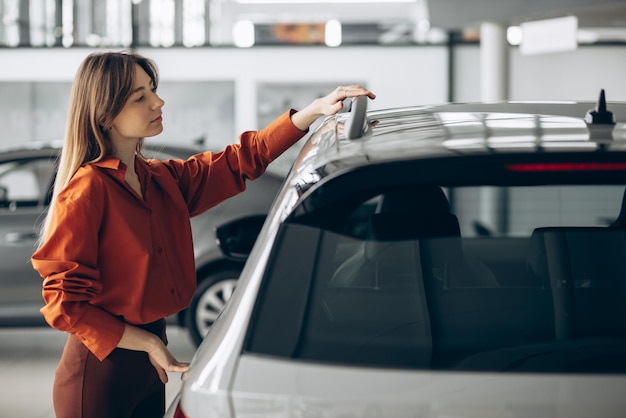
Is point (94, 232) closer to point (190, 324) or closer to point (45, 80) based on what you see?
point (190, 324)

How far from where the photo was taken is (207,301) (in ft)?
21.5

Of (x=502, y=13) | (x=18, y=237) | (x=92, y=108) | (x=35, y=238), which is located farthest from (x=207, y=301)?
(x=502, y=13)

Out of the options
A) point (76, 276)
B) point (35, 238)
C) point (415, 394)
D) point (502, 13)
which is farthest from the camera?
point (502, 13)

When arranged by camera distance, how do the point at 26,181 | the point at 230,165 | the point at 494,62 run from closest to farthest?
the point at 230,165
the point at 26,181
the point at 494,62

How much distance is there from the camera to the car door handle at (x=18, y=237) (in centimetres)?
648

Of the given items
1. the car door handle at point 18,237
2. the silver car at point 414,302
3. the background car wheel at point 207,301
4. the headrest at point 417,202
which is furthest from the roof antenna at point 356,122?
the car door handle at point 18,237

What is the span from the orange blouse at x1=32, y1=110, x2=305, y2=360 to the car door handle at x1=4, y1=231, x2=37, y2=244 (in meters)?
3.87

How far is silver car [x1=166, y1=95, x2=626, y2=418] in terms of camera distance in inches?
61.9

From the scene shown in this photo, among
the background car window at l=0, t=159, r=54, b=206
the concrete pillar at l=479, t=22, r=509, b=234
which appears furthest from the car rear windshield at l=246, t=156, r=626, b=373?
the concrete pillar at l=479, t=22, r=509, b=234

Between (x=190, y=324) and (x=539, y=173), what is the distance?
16.7ft

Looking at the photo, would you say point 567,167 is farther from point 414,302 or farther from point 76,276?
point 76,276

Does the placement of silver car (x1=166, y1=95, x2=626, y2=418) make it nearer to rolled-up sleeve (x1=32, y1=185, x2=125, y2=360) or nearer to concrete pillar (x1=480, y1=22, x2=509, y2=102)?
rolled-up sleeve (x1=32, y1=185, x2=125, y2=360)

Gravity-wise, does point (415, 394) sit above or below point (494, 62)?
below

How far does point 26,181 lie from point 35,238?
0.95 meters
